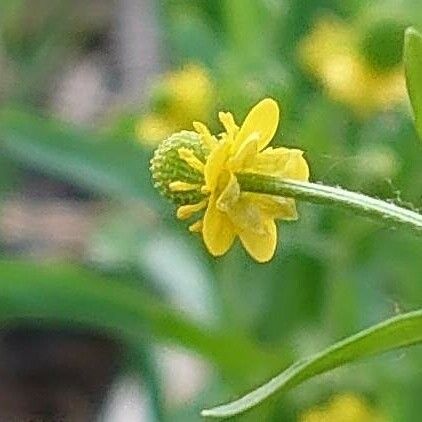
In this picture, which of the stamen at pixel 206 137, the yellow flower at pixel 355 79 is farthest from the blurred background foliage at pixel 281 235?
the stamen at pixel 206 137

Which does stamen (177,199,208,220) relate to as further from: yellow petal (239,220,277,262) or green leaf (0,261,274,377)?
green leaf (0,261,274,377)

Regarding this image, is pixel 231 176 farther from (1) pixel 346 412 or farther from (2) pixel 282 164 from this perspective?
(1) pixel 346 412

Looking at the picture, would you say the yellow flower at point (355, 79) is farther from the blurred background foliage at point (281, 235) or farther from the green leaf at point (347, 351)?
the green leaf at point (347, 351)

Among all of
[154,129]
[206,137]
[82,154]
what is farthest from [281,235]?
[206,137]

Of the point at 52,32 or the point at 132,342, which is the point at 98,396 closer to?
the point at 132,342

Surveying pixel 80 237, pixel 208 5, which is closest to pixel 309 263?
pixel 208 5
